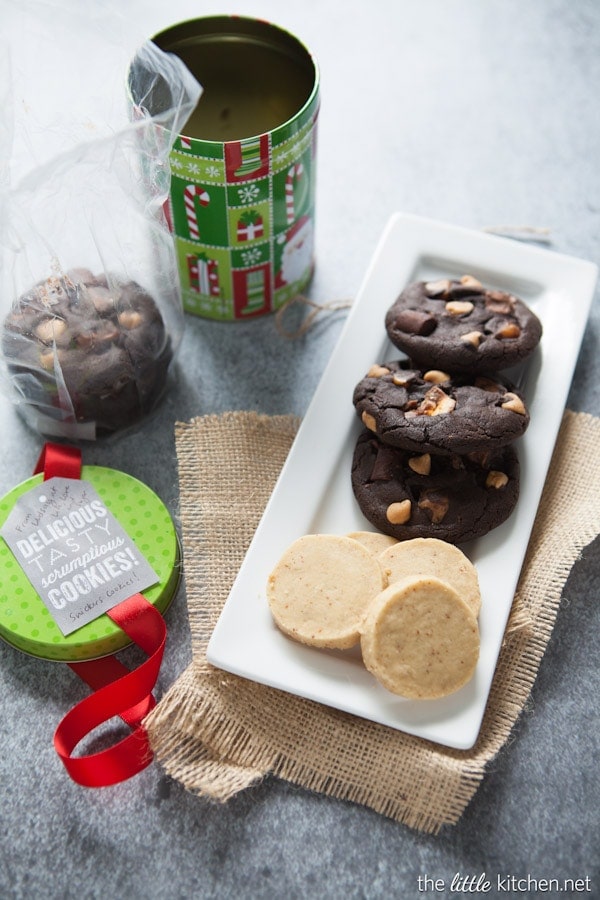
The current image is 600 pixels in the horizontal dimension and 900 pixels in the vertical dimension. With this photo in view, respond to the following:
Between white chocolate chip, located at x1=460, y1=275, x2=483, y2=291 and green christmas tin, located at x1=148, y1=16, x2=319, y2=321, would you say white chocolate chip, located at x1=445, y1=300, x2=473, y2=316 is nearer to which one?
white chocolate chip, located at x1=460, y1=275, x2=483, y2=291

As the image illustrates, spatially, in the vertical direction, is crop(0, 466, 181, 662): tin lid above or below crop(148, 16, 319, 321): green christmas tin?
below

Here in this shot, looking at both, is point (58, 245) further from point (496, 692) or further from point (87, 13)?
point (496, 692)

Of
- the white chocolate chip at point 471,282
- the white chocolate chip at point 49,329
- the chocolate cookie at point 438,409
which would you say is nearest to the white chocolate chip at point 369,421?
the chocolate cookie at point 438,409

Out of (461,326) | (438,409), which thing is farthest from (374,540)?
(461,326)

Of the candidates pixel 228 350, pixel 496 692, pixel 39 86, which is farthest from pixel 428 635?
pixel 39 86

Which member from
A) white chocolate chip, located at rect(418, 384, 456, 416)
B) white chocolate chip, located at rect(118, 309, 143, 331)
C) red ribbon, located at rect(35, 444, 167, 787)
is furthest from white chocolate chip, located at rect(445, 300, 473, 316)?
red ribbon, located at rect(35, 444, 167, 787)

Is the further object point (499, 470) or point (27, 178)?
point (499, 470)
